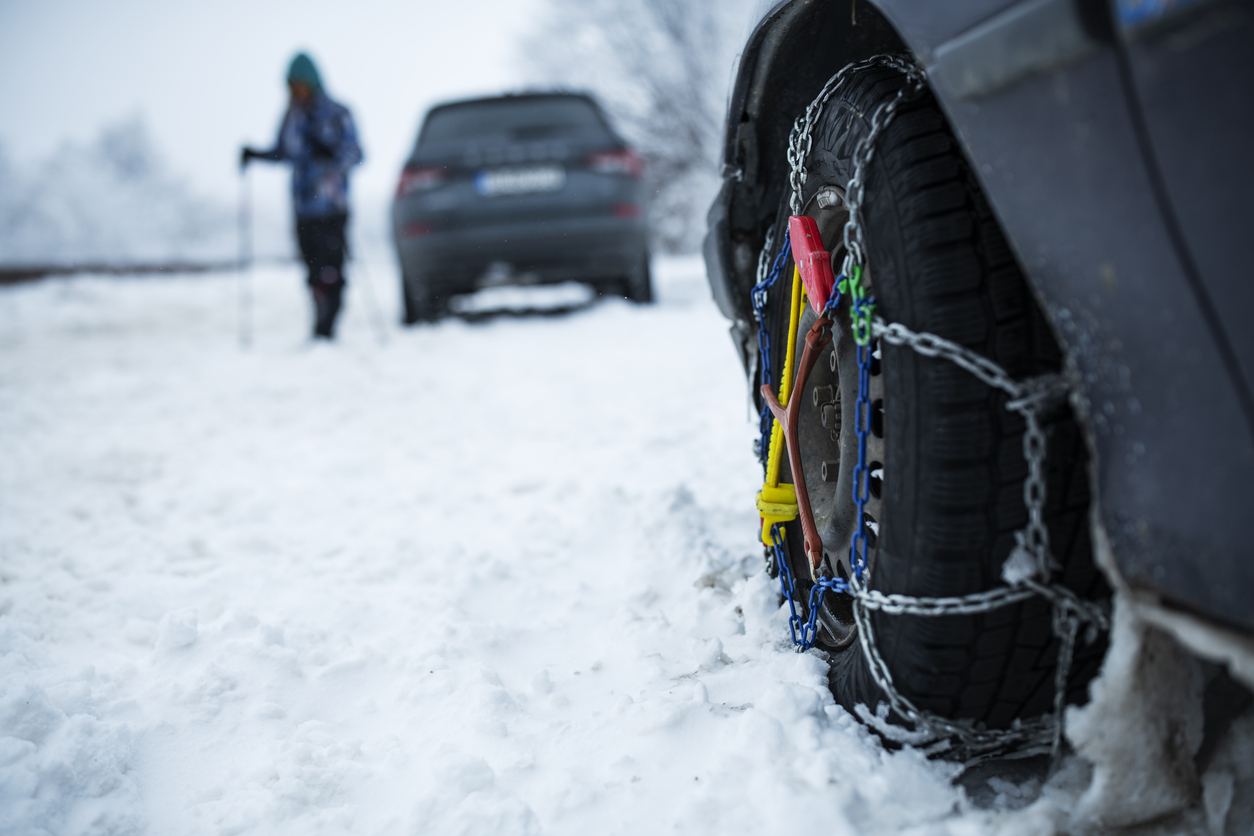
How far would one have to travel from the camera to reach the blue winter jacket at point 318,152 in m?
5.37

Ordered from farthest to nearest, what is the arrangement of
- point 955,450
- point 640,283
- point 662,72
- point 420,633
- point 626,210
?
point 662,72, point 640,283, point 626,210, point 420,633, point 955,450

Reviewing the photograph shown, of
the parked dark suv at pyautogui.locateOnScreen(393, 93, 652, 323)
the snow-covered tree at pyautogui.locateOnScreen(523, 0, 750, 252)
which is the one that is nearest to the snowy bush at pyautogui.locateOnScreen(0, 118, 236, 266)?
the snow-covered tree at pyautogui.locateOnScreen(523, 0, 750, 252)

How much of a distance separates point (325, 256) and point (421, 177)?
34.5 inches

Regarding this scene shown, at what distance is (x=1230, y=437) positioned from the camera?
63 cm

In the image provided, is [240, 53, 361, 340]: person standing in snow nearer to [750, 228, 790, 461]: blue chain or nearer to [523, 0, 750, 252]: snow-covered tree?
[750, 228, 790, 461]: blue chain

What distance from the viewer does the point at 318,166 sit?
5.43 meters

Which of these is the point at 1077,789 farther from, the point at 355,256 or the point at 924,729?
the point at 355,256

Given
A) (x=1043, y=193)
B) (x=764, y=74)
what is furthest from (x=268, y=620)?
(x=1043, y=193)

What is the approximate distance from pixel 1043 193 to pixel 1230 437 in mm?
271

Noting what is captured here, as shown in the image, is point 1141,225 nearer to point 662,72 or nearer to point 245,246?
point 245,246

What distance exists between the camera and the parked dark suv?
213 inches

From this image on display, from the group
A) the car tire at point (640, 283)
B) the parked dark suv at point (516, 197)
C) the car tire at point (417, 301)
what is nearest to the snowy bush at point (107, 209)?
the car tire at point (417, 301)

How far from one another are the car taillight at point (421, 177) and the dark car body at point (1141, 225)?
4.99 meters

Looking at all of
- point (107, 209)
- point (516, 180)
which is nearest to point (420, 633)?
point (516, 180)
